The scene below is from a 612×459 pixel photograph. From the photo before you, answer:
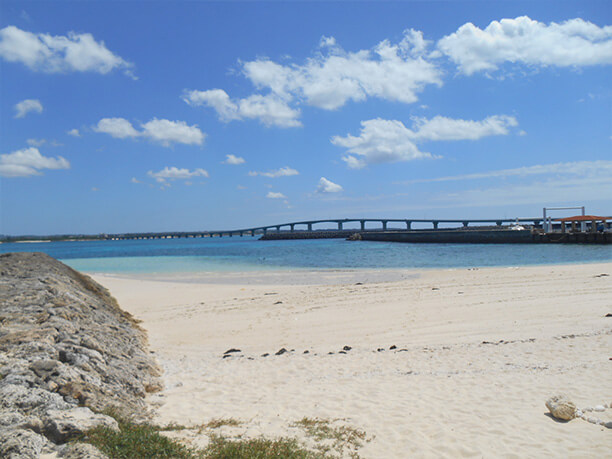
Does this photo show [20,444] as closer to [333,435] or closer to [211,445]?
[211,445]

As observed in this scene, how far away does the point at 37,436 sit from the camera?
147 inches

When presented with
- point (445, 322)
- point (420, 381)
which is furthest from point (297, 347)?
point (445, 322)

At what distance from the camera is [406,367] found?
7.34 meters

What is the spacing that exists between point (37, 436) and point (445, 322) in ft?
31.2

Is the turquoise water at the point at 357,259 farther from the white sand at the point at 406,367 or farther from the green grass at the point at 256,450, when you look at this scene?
the green grass at the point at 256,450

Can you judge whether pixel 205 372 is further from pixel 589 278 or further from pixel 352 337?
pixel 589 278

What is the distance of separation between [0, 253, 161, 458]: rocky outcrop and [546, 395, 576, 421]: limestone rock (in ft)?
16.5

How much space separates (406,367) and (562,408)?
2.79m

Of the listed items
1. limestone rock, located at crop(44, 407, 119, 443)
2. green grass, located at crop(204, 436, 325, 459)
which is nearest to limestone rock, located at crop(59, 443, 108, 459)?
limestone rock, located at crop(44, 407, 119, 443)

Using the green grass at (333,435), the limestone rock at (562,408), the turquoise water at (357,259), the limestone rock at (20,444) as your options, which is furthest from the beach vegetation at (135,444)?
the turquoise water at (357,259)

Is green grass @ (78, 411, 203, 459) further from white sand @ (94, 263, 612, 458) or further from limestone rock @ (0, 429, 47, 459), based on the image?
white sand @ (94, 263, 612, 458)

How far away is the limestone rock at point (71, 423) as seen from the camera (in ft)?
12.7

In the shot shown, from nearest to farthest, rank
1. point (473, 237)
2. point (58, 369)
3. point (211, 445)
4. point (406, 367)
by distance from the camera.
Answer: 1. point (211, 445)
2. point (58, 369)
3. point (406, 367)
4. point (473, 237)

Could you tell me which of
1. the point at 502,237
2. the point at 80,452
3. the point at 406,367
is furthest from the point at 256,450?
the point at 502,237
